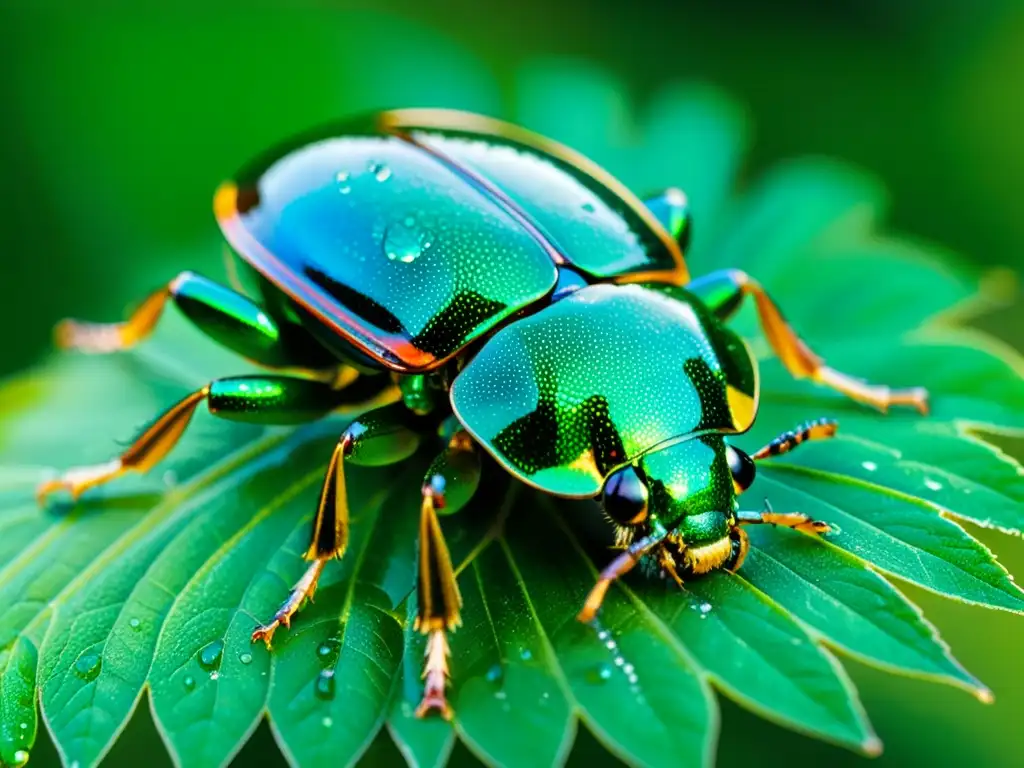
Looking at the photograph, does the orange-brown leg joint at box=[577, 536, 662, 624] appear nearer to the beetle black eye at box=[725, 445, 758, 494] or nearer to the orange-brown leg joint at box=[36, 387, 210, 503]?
the beetle black eye at box=[725, 445, 758, 494]

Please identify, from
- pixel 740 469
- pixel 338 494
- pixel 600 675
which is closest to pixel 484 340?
pixel 338 494

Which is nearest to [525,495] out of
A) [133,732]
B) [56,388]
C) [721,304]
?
[721,304]

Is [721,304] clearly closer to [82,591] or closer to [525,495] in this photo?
[525,495]

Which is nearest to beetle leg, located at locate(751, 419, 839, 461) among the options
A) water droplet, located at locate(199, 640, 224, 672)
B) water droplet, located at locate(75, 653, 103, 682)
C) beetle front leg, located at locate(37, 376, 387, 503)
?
beetle front leg, located at locate(37, 376, 387, 503)

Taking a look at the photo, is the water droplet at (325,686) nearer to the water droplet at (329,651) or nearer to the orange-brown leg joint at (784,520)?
the water droplet at (329,651)

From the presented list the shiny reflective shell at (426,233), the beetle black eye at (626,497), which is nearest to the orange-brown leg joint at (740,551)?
the beetle black eye at (626,497)
